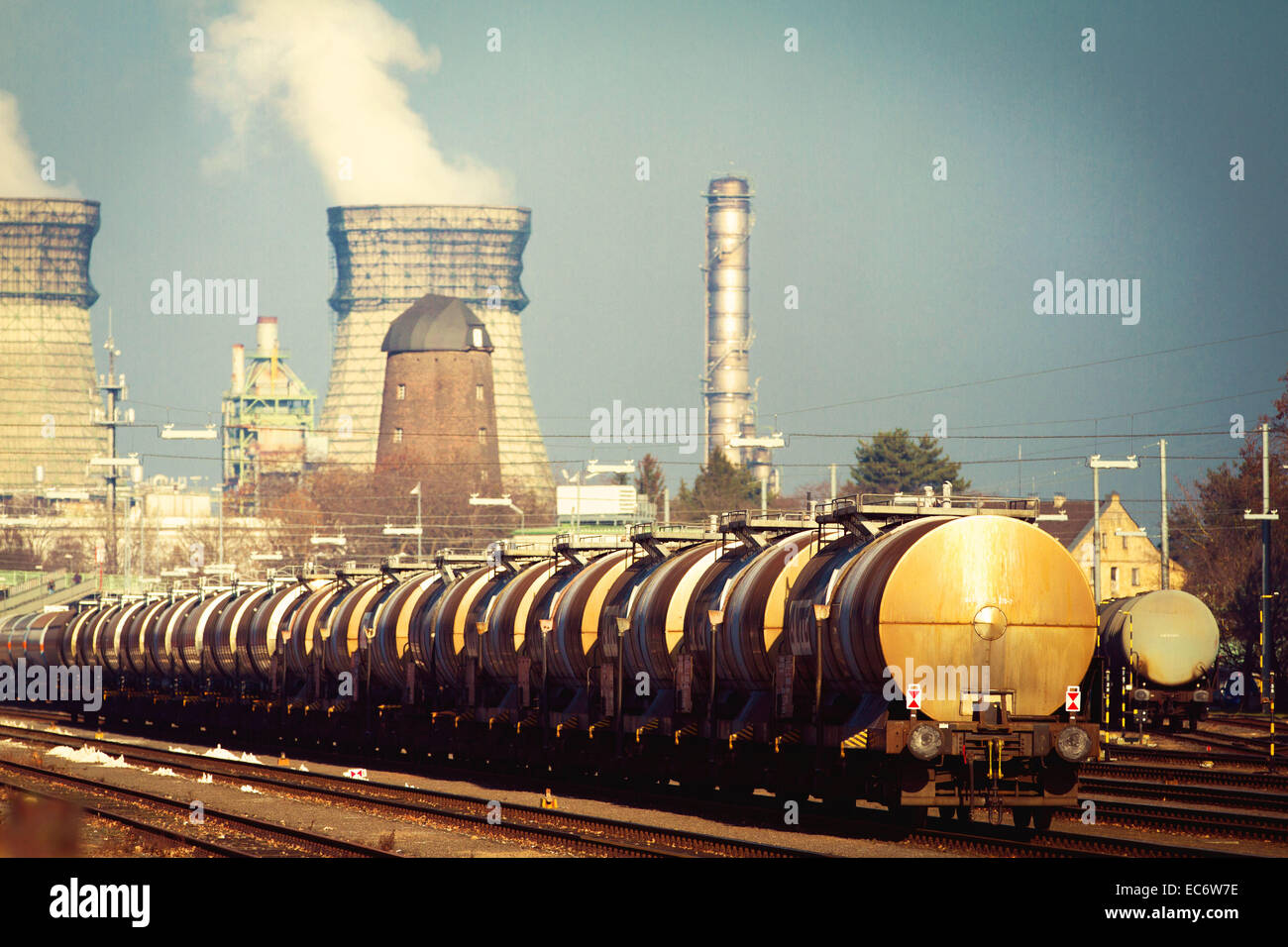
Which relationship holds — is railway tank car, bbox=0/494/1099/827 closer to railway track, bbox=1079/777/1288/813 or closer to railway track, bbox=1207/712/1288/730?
railway track, bbox=1079/777/1288/813

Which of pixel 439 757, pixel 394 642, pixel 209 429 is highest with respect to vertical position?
pixel 209 429

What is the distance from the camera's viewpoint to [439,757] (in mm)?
43250

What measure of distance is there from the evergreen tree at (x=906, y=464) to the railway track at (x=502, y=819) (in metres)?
86.3

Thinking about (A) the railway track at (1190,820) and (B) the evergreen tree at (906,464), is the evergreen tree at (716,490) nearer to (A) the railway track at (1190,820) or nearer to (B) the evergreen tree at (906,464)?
(B) the evergreen tree at (906,464)

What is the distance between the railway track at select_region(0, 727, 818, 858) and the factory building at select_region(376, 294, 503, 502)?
134536mm

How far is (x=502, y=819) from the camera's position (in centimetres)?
2602

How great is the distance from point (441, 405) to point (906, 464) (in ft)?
216

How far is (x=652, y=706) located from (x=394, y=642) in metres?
13.1

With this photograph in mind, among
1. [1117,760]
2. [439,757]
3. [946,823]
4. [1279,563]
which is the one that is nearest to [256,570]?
[1279,563]

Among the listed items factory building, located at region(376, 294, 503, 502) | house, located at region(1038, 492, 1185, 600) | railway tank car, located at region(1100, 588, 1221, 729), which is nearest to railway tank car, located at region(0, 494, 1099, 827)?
railway tank car, located at region(1100, 588, 1221, 729)

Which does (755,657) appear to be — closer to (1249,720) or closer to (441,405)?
(1249,720)

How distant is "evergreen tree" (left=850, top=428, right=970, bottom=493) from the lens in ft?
402
